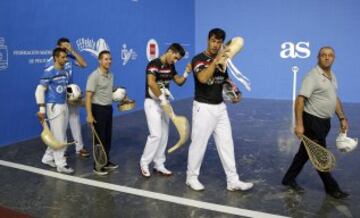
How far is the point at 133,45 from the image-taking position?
9.07 metres

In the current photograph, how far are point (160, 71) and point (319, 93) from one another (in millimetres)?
1708

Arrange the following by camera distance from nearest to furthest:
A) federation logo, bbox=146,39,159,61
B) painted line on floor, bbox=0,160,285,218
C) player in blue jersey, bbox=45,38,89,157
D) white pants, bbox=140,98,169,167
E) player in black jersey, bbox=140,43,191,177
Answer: painted line on floor, bbox=0,160,285,218, player in black jersey, bbox=140,43,191,177, white pants, bbox=140,98,169,167, player in blue jersey, bbox=45,38,89,157, federation logo, bbox=146,39,159,61

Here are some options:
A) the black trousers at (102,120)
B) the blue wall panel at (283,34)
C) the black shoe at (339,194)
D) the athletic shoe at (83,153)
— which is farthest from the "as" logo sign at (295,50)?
the black trousers at (102,120)

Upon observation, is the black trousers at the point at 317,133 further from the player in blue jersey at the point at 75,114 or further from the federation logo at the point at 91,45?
the federation logo at the point at 91,45

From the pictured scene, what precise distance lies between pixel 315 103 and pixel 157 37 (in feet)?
22.1

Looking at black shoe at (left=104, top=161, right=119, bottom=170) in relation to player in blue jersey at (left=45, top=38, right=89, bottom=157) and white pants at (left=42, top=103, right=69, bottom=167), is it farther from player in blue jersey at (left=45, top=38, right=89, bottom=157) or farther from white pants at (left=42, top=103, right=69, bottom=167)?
player in blue jersey at (left=45, top=38, right=89, bottom=157)

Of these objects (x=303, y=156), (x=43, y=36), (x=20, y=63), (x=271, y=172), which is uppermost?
(x=43, y=36)

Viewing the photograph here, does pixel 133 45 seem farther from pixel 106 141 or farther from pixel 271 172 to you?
pixel 271 172

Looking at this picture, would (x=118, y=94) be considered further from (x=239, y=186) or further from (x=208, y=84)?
(x=239, y=186)

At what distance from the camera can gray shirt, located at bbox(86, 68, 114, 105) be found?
4523 millimetres

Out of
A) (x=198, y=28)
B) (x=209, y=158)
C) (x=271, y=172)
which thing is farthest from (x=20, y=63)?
(x=198, y=28)

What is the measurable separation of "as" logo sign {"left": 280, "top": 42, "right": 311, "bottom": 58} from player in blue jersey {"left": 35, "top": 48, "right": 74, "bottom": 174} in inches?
309

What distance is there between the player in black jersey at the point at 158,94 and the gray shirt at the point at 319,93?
1.25 metres

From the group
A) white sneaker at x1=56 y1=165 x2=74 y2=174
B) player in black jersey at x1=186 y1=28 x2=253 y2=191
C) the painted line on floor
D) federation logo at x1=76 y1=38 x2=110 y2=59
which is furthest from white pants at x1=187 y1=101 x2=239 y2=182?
federation logo at x1=76 y1=38 x2=110 y2=59
